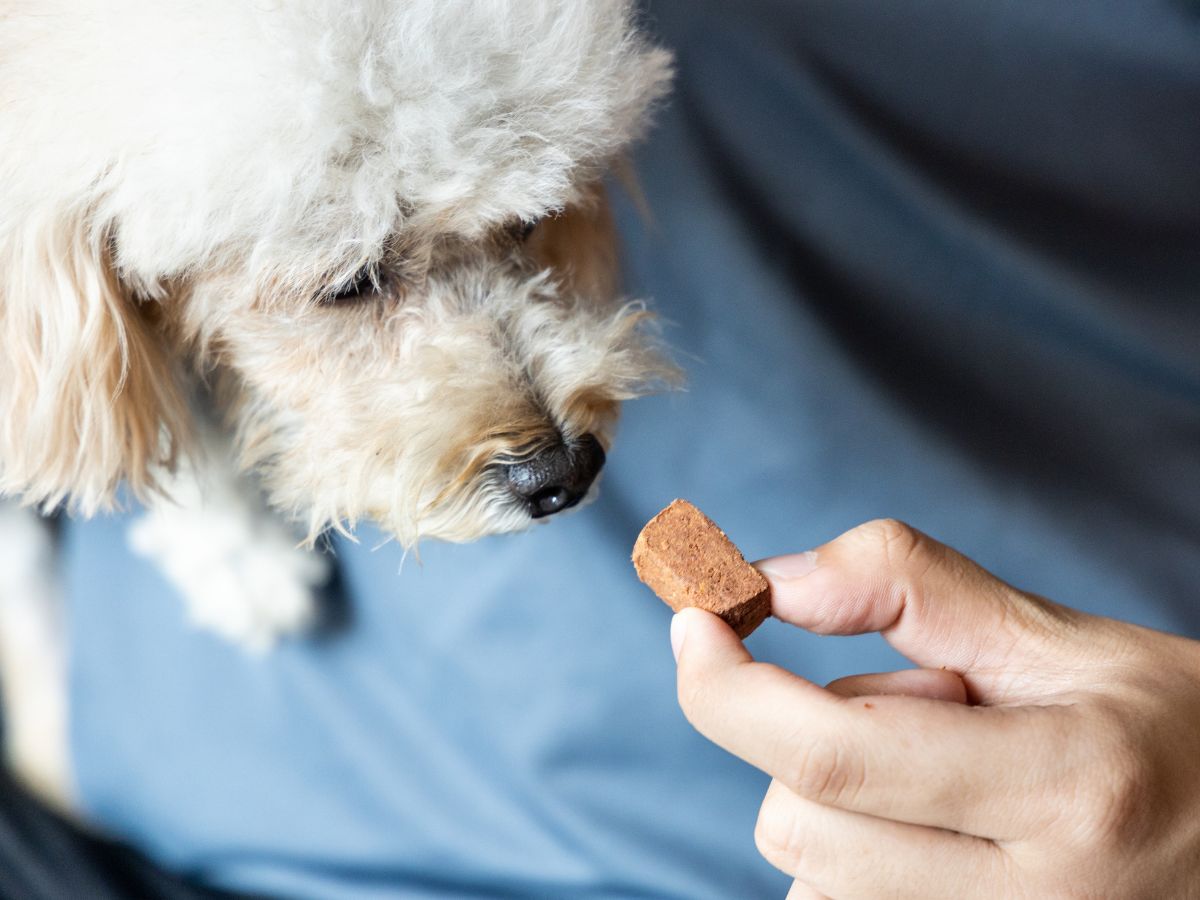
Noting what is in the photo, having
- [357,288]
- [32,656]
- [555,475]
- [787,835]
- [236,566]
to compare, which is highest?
[357,288]

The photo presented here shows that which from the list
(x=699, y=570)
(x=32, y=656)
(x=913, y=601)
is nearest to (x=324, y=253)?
(x=699, y=570)

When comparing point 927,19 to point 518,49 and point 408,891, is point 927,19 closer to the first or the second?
point 518,49

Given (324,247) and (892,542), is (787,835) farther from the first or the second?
(324,247)

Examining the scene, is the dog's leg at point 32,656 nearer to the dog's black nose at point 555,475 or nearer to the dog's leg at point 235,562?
the dog's leg at point 235,562

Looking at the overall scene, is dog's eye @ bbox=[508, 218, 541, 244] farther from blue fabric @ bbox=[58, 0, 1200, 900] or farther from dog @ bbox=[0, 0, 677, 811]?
blue fabric @ bbox=[58, 0, 1200, 900]

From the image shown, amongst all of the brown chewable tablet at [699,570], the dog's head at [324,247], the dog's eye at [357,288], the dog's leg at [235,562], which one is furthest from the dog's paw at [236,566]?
the brown chewable tablet at [699,570]

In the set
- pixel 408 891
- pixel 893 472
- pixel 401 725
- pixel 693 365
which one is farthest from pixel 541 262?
pixel 408 891
